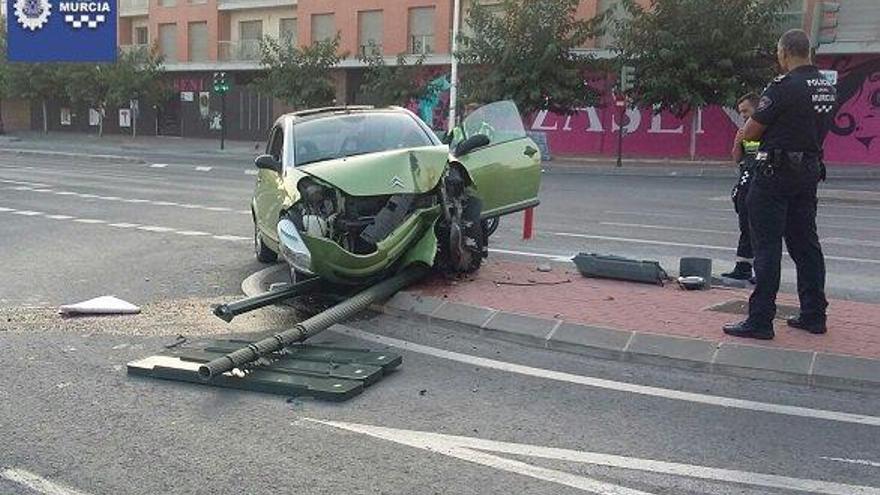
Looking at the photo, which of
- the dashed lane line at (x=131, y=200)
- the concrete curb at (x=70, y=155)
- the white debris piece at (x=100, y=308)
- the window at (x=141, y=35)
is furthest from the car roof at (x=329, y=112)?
the window at (x=141, y=35)

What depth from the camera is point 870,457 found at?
4.28 meters

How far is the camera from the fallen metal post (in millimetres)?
6482

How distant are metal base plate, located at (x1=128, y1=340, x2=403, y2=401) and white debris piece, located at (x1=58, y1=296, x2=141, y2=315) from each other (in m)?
1.67

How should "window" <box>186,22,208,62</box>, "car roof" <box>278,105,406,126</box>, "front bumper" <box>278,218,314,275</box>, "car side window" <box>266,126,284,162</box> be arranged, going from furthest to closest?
"window" <box>186,22,208,62</box> < "car roof" <box>278,105,406,126</box> < "car side window" <box>266,126,284,162</box> < "front bumper" <box>278,218,314,275</box>

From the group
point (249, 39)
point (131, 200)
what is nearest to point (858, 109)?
point (131, 200)

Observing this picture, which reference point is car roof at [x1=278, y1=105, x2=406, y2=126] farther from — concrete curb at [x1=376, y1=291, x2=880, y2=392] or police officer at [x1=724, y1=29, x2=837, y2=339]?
police officer at [x1=724, y1=29, x2=837, y2=339]

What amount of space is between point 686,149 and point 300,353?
32.4 m

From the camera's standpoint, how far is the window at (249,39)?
1905 inches

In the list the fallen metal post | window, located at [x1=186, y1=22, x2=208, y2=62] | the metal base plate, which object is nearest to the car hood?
the fallen metal post

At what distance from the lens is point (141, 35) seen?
54.9 m

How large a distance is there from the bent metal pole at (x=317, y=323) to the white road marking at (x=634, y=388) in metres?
0.36

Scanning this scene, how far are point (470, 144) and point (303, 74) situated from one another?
33855 millimetres

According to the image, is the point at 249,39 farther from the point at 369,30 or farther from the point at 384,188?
the point at 384,188

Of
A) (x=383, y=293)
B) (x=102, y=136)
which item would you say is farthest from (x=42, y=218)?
(x=102, y=136)
